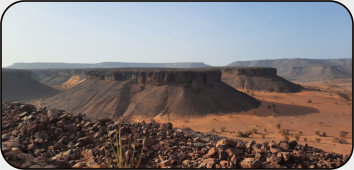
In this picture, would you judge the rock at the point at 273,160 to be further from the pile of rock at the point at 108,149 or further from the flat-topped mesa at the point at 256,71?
the flat-topped mesa at the point at 256,71

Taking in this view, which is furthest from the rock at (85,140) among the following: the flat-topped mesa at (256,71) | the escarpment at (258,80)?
the flat-topped mesa at (256,71)

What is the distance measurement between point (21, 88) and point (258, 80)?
52.9 meters

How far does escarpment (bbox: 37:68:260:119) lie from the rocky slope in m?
16.0

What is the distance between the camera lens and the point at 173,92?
25531 mm

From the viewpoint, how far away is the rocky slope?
1520 inches

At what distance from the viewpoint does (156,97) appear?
25.0 m

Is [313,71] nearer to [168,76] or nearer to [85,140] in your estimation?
[168,76]

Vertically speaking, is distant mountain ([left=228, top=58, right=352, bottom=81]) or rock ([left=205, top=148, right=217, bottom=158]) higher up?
distant mountain ([left=228, top=58, right=352, bottom=81])

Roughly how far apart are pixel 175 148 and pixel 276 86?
150 ft

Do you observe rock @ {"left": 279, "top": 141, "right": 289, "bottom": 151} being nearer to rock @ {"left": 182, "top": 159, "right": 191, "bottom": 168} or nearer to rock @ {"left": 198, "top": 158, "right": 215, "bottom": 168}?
rock @ {"left": 198, "top": 158, "right": 215, "bottom": 168}

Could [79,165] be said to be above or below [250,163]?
below

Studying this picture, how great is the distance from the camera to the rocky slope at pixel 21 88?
38.6m

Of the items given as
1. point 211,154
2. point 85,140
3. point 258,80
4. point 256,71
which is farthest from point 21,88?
point 256,71

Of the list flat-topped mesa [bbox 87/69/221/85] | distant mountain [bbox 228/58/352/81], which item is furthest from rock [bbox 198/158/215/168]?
distant mountain [bbox 228/58/352/81]
